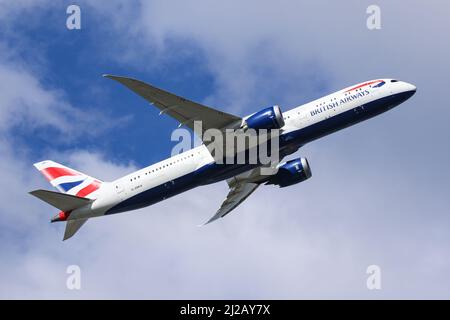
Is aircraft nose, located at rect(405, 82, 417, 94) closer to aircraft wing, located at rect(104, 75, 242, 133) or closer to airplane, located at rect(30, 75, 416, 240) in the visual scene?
airplane, located at rect(30, 75, 416, 240)

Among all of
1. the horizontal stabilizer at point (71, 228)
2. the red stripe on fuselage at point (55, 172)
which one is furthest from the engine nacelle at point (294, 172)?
the red stripe on fuselage at point (55, 172)

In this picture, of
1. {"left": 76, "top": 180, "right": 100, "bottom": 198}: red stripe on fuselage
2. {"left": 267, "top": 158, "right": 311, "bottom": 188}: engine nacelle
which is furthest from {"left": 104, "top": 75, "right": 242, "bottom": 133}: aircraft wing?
{"left": 76, "top": 180, "right": 100, "bottom": 198}: red stripe on fuselage

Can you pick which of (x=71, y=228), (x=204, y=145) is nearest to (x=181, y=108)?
(x=204, y=145)

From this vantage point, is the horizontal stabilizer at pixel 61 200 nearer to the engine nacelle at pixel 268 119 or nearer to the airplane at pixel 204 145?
the airplane at pixel 204 145

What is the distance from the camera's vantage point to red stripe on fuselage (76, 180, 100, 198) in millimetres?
66500

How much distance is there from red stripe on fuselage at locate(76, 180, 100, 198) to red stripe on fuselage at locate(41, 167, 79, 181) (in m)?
2.87

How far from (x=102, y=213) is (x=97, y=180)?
3.60m

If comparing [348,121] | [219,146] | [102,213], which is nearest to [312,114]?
[348,121]

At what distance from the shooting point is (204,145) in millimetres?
64188

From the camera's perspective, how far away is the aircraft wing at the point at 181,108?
187 feet

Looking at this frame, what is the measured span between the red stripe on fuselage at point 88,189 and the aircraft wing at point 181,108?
33.1 feet

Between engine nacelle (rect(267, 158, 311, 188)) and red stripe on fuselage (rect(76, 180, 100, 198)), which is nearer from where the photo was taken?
red stripe on fuselage (rect(76, 180, 100, 198))

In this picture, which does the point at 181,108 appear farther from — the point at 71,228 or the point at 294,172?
the point at 71,228

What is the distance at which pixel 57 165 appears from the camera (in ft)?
233
